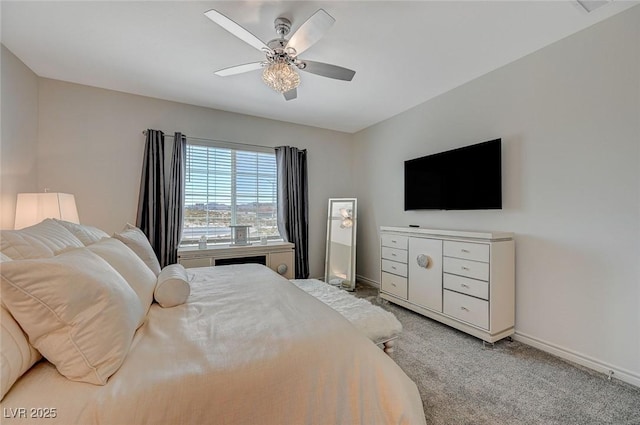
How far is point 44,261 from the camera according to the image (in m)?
0.91

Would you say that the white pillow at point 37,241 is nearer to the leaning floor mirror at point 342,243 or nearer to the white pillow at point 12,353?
the white pillow at point 12,353

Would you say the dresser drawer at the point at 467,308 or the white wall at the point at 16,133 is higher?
the white wall at the point at 16,133

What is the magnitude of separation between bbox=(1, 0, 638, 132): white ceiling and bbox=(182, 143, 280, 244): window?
90cm

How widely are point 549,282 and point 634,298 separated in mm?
486

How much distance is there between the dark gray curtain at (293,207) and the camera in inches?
158

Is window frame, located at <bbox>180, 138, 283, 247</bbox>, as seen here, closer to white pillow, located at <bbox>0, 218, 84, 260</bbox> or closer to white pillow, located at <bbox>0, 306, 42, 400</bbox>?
white pillow, located at <bbox>0, 218, 84, 260</bbox>

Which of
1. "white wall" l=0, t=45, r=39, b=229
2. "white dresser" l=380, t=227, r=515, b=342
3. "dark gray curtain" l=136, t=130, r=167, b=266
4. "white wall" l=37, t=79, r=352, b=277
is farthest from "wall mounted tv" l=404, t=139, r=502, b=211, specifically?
"white wall" l=0, t=45, r=39, b=229

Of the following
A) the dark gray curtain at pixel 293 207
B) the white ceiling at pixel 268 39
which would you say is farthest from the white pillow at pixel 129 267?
the dark gray curtain at pixel 293 207

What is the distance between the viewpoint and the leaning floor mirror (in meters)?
4.11

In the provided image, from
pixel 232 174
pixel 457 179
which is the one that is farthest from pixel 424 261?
pixel 232 174

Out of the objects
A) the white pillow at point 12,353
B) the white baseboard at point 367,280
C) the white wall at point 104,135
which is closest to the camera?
the white pillow at point 12,353

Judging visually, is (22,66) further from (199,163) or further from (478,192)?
(478,192)

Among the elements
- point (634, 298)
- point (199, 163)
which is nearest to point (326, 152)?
point (199, 163)

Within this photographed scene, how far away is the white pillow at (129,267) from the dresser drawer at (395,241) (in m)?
2.60
